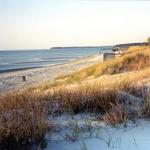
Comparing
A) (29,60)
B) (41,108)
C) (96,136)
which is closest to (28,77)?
(41,108)

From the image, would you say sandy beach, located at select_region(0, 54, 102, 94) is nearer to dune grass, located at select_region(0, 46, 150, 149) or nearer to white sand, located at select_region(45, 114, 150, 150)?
dune grass, located at select_region(0, 46, 150, 149)

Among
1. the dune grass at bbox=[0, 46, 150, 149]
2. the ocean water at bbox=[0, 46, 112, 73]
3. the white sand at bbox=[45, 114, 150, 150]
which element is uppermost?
the dune grass at bbox=[0, 46, 150, 149]

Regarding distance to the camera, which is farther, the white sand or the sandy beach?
the sandy beach

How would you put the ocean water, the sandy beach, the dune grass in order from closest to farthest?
1. the dune grass
2. the sandy beach
3. the ocean water

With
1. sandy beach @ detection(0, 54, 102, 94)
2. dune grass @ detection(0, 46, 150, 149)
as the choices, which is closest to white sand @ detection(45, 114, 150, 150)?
dune grass @ detection(0, 46, 150, 149)

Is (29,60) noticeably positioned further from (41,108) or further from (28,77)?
(41,108)

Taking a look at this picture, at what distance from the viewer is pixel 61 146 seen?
525cm

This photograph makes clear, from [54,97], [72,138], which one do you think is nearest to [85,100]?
[54,97]

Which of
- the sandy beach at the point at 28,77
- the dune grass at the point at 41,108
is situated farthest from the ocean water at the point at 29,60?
the dune grass at the point at 41,108

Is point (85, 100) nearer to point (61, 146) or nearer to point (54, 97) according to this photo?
point (54, 97)

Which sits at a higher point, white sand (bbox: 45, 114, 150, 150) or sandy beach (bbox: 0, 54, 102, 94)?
white sand (bbox: 45, 114, 150, 150)

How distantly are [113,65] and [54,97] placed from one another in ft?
38.0

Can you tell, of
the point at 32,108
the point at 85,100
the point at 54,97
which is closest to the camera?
the point at 32,108

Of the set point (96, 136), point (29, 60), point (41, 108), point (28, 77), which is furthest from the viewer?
point (29, 60)
